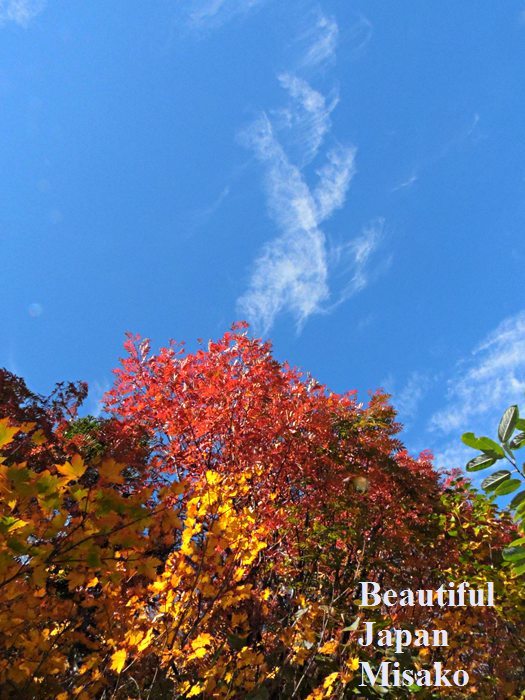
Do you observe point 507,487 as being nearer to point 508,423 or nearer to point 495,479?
point 495,479

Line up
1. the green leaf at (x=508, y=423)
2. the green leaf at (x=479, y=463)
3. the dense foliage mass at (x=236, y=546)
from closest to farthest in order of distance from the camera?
the green leaf at (x=508, y=423)
the green leaf at (x=479, y=463)
the dense foliage mass at (x=236, y=546)

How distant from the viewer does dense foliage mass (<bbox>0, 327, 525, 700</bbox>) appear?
8.37 feet

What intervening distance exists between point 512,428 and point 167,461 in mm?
6866

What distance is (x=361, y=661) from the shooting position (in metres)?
3.92

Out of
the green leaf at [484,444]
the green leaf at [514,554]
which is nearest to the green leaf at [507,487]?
the green leaf at [484,444]

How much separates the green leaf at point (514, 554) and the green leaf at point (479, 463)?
40cm

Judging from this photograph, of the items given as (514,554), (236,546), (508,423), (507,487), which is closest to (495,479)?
(507,487)

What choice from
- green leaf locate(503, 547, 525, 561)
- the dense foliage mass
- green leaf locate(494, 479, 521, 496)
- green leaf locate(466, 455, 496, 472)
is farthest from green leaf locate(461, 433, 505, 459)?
the dense foliage mass

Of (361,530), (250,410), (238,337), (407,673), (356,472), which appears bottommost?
(407,673)

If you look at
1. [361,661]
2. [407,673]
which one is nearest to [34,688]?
[361,661]

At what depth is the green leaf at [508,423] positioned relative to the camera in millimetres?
1682

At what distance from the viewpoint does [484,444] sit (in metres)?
1.74

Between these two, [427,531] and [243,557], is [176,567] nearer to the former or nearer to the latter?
[243,557]

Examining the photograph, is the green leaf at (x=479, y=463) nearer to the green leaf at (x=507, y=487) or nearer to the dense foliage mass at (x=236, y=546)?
the green leaf at (x=507, y=487)
